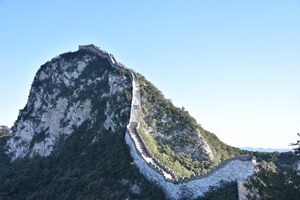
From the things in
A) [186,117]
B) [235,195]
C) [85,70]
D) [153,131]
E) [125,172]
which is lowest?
[235,195]

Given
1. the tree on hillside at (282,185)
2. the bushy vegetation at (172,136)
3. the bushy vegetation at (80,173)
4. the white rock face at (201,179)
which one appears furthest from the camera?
the bushy vegetation at (172,136)

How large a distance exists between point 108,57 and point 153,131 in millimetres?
23847

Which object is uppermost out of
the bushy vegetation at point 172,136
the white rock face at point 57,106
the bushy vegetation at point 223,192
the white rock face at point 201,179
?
the white rock face at point 57,106

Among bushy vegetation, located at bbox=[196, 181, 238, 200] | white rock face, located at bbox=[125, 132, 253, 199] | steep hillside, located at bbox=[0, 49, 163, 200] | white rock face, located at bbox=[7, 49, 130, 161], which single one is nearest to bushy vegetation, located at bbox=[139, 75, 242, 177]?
steep hillside, located at bbox=[0, 49, 163, 200]

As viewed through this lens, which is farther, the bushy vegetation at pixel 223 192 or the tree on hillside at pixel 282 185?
the bushy vegetation at pixel 223 192

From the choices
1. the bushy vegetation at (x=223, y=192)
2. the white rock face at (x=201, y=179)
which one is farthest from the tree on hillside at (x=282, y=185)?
the white rock face at (x=201, y=179)

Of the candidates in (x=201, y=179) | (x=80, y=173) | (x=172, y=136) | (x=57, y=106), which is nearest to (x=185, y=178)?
(x=201, y=179)

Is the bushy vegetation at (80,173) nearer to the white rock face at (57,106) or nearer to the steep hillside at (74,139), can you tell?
the steep hillside at (74,139)

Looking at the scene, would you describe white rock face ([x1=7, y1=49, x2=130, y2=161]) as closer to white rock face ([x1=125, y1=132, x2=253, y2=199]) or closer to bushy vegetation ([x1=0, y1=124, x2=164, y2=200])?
bushy vegetation ([x1=0, y1=124, x2=164, y2=200])

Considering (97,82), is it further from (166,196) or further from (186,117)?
(166,196)

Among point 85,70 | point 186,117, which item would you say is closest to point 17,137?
point 85,70

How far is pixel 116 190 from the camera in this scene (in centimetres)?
2408

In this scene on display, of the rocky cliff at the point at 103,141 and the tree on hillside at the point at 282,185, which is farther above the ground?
the rocky cliff at the point at 103,141

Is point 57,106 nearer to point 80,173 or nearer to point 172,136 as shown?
point 80,173
